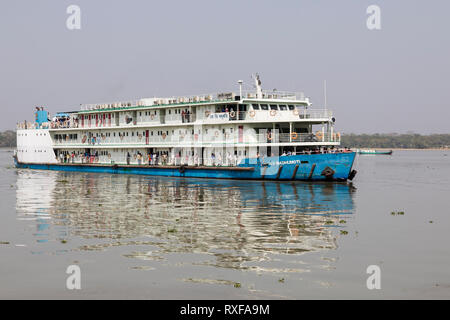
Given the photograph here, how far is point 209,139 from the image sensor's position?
50031 mm

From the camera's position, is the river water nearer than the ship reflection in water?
Yes

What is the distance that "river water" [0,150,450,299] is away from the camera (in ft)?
48.0

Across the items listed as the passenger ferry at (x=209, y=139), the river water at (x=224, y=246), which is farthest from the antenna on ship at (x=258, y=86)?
the river water at (x=224, y=246)

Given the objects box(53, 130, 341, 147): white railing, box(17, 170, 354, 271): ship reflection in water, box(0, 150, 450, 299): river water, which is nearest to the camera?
box(0, 150, 450, 299): river water

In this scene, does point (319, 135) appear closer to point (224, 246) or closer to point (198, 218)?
point (198, 218)

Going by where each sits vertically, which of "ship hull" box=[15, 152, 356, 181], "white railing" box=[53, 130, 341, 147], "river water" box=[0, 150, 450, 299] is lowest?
"river water" box=[0, 150, 450, 299]

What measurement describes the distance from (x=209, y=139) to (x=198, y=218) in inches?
962

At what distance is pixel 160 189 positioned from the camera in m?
40.8

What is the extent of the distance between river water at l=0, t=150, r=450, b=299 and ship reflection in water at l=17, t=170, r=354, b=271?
0.21 feet

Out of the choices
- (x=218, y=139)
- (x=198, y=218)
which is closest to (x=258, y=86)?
(x=218, y=139)

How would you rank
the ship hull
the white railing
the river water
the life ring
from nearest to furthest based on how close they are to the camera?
the river water < the ship hull < the life ring < the white railing

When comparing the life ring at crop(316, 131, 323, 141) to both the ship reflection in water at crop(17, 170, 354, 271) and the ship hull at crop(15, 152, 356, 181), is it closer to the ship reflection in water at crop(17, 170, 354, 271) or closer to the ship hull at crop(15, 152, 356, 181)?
the ship hull at crop(15, 152, 356, 181)

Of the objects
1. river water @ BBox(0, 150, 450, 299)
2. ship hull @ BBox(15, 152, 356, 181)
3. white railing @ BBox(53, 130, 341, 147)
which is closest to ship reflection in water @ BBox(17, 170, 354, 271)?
river water @ BBox(0, 150, 450, 299)

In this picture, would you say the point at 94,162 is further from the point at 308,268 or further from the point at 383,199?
the point at 308,268
